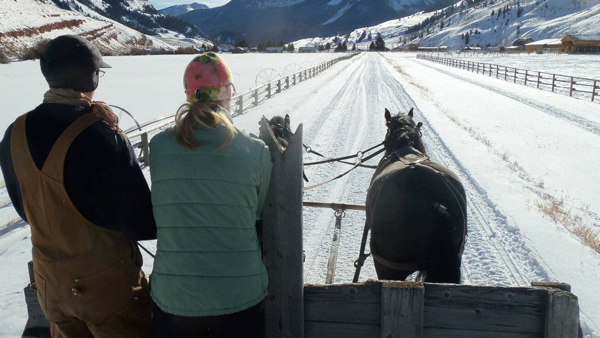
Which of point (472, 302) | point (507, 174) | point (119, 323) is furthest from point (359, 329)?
point (507, 174)

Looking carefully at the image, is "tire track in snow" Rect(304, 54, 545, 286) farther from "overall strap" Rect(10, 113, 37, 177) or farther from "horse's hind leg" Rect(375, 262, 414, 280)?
"overall strap" Rect(10, 113, 37, 177)

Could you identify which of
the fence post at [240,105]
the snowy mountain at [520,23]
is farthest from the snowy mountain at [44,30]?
the snowy mountain at [520,23]

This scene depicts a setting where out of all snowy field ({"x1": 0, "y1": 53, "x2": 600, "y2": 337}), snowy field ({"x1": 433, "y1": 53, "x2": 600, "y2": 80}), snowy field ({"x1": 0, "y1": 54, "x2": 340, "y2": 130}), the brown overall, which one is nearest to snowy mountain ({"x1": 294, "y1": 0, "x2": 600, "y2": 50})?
snowy field ({"x1": 433, "y1": 53, "x2": 600, "y2": 80})

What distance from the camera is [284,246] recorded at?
2197 millimetres

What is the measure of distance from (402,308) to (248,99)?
19697 millimetres

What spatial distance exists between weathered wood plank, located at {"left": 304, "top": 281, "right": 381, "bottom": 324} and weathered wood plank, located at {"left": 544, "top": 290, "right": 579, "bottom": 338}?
2.37ft

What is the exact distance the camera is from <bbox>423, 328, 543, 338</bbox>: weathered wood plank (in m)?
2.05

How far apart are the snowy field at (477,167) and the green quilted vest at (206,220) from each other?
276 cm

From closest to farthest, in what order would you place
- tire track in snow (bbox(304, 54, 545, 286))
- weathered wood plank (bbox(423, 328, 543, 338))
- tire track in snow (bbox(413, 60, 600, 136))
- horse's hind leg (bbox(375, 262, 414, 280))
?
1. weathered wood plank (bbox(423, 328, 543, 338))
2. horse's hind leg (bbox(375, 262, 414, 280))
3. tire track in snow (bbox(304, 54, 545, 286))
4. tire track in snow (bbox(413, 60, 600, 136))

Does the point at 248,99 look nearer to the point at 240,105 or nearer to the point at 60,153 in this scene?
the point at 240,105

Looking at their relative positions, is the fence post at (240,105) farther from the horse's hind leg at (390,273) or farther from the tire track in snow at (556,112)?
the horse's hind leg at (390,273)

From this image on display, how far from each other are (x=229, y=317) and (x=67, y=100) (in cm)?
118

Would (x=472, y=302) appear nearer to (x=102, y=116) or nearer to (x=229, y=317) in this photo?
(x=229, y=317)

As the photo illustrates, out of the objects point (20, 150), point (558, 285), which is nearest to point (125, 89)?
point (20, 150)
